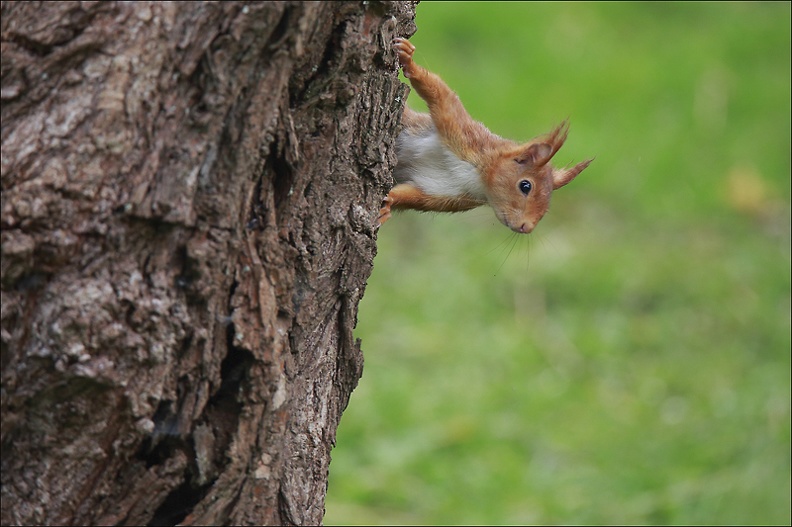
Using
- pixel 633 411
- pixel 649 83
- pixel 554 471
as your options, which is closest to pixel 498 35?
pixel 649 83

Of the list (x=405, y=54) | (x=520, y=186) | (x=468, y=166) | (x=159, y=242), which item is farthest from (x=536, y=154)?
(x=159, y=242)

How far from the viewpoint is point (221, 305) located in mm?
1874

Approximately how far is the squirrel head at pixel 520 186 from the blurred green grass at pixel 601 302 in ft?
2.08

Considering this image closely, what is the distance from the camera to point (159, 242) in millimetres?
1782

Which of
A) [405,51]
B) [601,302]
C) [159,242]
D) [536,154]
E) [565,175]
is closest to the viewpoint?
[159,242]

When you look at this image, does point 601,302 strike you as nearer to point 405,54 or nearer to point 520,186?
point 520,186

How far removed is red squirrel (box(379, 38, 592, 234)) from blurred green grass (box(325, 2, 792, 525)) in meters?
0.64

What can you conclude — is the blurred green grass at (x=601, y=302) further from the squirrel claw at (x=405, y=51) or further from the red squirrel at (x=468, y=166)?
the squirrel claw at (x=405, y=51)

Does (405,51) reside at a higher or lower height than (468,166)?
lower

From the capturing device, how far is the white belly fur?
3.58m

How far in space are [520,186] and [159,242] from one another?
208 centimetres

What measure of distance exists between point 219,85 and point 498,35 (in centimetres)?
639

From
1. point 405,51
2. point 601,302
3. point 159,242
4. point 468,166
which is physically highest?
point 601,302

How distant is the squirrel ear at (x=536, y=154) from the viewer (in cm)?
356
